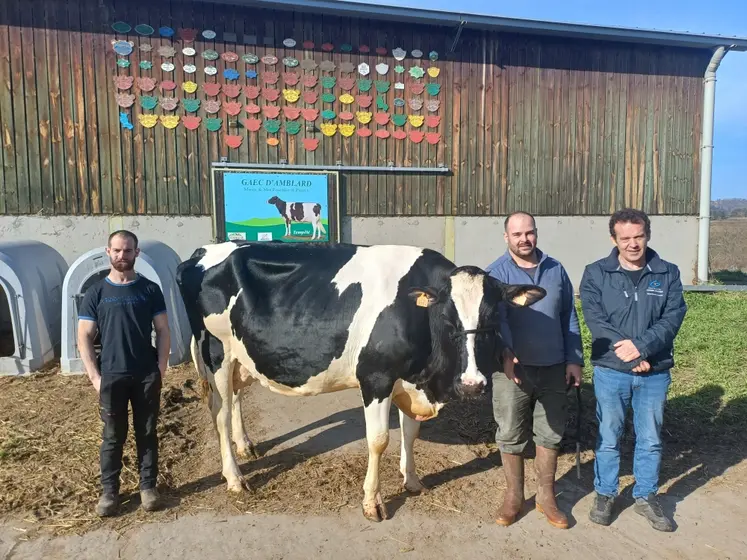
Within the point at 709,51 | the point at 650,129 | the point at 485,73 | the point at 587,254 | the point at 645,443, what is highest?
the point at 709,51

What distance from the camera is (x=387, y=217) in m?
11.1

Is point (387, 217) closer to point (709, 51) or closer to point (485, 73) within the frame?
point (485, 73)

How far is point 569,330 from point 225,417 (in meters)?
2.79

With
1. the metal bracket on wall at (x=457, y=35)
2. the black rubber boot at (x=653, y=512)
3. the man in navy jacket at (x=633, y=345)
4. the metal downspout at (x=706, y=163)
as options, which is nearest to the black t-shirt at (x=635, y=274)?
the man in navy jacket at (x=633, y=345)

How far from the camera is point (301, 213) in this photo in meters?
10.6

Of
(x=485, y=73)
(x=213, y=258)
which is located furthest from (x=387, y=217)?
(x=213, y=258)

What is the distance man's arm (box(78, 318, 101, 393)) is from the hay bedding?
98 centimetres

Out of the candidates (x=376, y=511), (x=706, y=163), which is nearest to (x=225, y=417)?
(x=376, y=511)

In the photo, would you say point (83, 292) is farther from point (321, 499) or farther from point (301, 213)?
point (321, 499)

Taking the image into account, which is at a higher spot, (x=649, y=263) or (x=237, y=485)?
(x=649, y=263)

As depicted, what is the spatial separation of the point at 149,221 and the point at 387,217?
4.48m

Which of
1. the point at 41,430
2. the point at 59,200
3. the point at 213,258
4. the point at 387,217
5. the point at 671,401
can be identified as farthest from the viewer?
the point at 387,217

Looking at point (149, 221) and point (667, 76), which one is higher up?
point (667, 76)

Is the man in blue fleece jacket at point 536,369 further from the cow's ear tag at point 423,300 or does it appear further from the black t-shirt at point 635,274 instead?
the cow's ear tag at point 423,300
